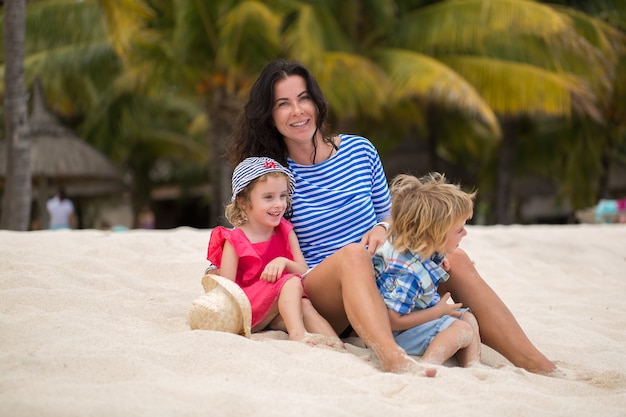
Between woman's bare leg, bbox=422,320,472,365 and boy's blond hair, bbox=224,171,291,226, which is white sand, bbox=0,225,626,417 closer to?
woman's bare leg, bbox=422,320,472,365

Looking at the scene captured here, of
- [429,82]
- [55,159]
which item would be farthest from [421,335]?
[55,159]

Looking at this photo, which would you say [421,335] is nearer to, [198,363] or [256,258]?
[256,258]

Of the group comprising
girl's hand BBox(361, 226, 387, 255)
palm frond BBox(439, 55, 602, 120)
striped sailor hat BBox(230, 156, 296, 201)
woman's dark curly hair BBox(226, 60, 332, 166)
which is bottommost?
girl's hand BBox(361, 226, 387, 255)

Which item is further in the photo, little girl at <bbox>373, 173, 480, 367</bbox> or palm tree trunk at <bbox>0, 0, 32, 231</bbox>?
palm tree trunk at <bbox>0, 0, 32, 231</bbox>

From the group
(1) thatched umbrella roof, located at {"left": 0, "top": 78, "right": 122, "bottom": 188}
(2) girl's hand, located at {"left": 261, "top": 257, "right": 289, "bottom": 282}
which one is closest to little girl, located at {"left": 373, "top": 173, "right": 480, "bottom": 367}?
(2) girl's hand, located at {"left": 261, "top": 257, "right": 289, "bottom": 282}

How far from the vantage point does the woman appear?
3.18 m

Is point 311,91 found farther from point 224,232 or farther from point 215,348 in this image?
point 215,348

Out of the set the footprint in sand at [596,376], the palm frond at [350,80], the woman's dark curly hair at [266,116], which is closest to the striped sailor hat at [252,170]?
the woman's dark curly hair at [266,116]

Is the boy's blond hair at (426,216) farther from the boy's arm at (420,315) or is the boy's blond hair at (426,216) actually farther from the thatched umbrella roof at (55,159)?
the thatched umbrella roof at (55,159)

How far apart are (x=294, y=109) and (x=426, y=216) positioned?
88 centimetres

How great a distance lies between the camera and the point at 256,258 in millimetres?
3359

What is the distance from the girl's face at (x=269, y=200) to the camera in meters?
3.31

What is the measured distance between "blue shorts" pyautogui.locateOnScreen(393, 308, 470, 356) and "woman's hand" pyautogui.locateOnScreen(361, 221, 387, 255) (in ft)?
1.15

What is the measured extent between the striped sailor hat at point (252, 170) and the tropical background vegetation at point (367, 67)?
6.62m
